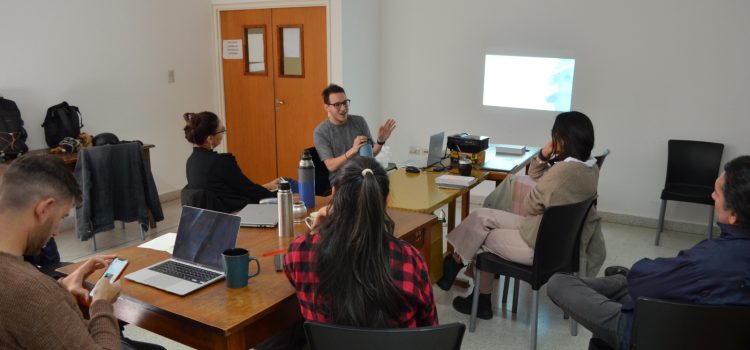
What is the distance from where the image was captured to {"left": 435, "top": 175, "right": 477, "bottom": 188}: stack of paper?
326 cm

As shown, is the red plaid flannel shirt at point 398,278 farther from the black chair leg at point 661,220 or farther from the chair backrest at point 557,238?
the black chair leg at point 661,220

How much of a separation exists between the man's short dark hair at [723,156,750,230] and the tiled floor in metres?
1.44

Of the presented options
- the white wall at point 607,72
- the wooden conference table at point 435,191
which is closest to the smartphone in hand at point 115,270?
the wooden conference table at point 435,191

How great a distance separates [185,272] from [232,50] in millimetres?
4240

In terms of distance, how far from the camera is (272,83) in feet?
18.5

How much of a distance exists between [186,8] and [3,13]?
164 cm

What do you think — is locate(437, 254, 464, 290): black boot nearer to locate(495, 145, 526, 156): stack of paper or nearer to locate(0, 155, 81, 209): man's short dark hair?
locate(495, 145, 526, 156): stack of paper

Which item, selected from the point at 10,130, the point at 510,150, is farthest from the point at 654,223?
the point at 10,130

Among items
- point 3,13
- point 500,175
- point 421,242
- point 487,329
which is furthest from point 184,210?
point 3,13

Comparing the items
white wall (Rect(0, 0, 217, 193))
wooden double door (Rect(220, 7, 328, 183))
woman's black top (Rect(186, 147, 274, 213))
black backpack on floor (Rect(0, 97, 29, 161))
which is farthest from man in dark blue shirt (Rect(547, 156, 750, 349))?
white wall (Rect(0, 0, 217, 193))

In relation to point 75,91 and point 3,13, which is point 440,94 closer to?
point 75,91

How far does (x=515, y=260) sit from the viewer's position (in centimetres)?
279

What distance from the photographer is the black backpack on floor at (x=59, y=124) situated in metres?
4.44

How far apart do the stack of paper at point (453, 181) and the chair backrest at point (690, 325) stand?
165 centimetres
